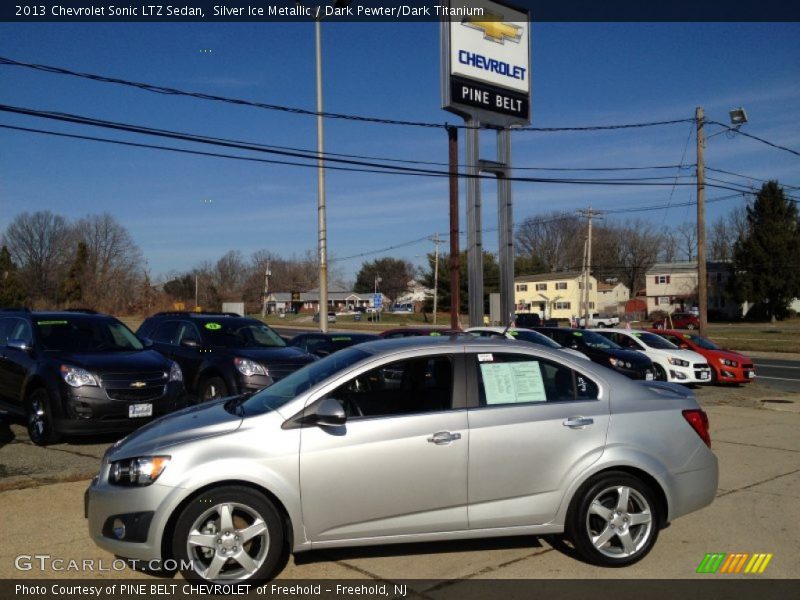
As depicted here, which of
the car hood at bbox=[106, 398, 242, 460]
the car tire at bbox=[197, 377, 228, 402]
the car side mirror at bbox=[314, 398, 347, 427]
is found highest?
the car side mirror at bbox=[314, 398, 347, 427]

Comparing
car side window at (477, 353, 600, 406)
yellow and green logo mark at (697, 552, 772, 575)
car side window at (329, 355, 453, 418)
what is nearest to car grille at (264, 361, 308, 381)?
car side window at (329, 355, 453, 418)

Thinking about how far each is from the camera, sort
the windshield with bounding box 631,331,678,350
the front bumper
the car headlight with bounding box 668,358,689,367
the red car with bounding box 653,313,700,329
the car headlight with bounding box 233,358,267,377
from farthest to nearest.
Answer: the red car with bounding box 653,313,700,329 → the windshield with bounding box 631,331,678,350 → the car headlight with bounding box 668,358,689,367 → the car headlight with bounding box 233,358,267,377 → the front bumper

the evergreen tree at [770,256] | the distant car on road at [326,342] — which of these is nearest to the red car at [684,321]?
the evergreen tree at [770,256]

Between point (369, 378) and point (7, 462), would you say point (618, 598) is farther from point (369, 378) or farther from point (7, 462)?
point (7, 462)

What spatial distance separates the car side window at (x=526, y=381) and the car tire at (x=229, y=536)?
1662mm

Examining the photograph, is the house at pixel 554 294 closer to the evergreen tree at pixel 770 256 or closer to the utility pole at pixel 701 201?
the evergreen tree at pixel 770 256

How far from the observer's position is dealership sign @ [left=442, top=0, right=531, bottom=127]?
23.5 m

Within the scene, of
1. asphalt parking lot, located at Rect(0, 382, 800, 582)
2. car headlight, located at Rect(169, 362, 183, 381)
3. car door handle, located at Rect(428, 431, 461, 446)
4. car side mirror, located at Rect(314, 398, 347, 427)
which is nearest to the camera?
car side mirror, located at Rect(314, 398, 347, 427)

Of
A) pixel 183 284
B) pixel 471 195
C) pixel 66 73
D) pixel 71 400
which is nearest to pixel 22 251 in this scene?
pixel 183 284

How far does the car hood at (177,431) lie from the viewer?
4.67m

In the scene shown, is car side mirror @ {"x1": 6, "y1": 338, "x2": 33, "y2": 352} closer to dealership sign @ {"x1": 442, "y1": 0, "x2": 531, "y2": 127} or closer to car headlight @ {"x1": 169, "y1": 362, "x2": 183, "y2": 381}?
car headlight @ {"x1": 169, "y1": 362, "x2": 183, "y2": 381}

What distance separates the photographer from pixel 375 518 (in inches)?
189

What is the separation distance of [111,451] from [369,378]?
5.97 ft

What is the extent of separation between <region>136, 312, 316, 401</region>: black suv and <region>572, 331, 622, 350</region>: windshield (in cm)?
870
